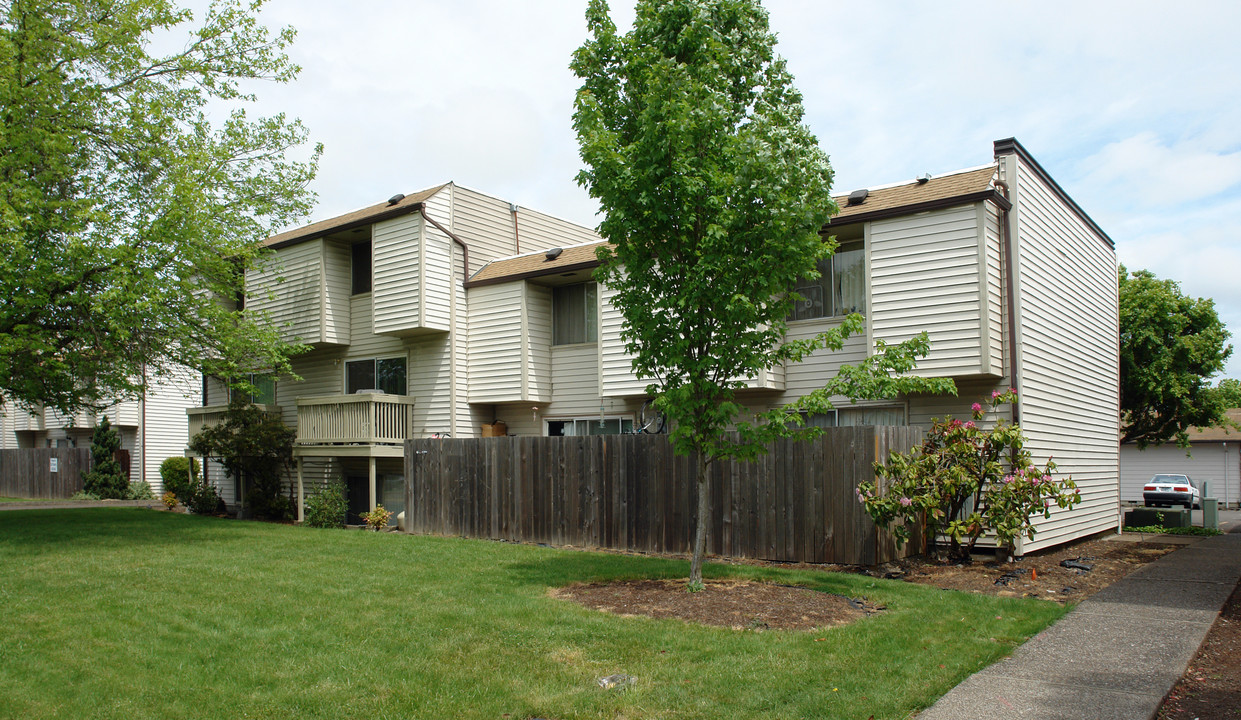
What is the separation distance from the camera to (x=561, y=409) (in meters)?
17.6

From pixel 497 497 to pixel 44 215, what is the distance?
9278 mm

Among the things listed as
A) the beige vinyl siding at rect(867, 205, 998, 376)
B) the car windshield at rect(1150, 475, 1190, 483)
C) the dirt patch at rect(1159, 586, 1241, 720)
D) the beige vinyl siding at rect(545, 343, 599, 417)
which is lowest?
the car windshield at rect(1150, 475, 1190, 483)

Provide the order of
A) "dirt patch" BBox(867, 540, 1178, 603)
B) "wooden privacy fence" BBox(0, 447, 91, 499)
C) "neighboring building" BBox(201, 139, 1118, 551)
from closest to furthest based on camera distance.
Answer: "dirt patch" BBox(867, 540, 1178, 603) < "neighboring building" BBox(201, 139, 1118, 551) < "wooden privacy fence" BBox(0, 447, 91, 499)

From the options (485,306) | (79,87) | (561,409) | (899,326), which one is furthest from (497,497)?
(79,87)

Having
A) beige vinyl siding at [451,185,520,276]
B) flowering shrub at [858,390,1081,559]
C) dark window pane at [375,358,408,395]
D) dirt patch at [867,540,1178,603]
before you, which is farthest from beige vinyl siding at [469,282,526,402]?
dirt patch at [867,540,1178,603]

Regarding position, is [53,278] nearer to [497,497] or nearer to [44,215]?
[44,215]

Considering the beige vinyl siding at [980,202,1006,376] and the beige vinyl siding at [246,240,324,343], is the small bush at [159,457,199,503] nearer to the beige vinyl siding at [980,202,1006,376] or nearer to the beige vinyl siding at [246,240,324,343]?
the beige vinyl siding at [246,240,324,343]

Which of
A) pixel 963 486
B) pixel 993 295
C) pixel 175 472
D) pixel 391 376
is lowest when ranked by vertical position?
pixel 175 472

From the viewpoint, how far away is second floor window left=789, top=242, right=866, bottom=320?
13.7 metres

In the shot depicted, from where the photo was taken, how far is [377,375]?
1972cm

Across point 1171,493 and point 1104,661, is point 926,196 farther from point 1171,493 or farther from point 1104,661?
point 1171,493

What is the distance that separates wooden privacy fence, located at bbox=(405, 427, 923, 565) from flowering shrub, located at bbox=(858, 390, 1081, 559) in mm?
458

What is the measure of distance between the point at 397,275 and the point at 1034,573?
43.7 ft

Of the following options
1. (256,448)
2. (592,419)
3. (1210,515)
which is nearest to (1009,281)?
(592,419)
